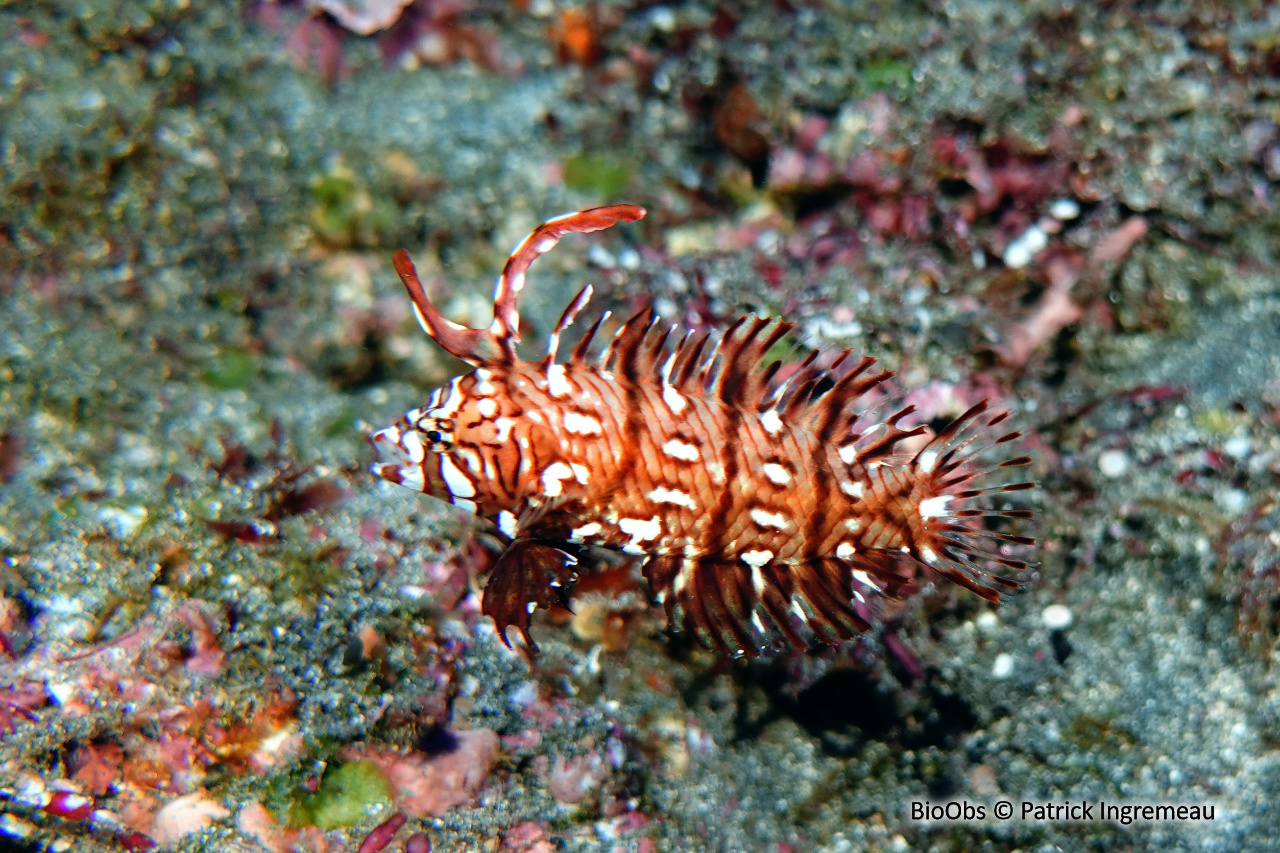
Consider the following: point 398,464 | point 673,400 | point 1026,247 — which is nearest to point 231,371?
point 398,464

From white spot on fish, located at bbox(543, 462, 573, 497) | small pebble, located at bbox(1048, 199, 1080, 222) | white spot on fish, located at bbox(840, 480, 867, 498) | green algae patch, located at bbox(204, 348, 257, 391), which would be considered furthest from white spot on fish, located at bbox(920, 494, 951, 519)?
green algae patch, located at bbox(204, 348, 257, 391)

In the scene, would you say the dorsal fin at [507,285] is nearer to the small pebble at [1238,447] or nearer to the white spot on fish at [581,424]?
the white spot on fish at [581,424]

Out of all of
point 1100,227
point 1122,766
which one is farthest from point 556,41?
point 1122,766

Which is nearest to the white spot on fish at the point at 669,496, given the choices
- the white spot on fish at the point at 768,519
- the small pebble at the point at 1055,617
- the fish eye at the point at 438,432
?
the white spot on fish at the point at 768,519

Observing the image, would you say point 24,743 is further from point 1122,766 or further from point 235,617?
point 1122,766

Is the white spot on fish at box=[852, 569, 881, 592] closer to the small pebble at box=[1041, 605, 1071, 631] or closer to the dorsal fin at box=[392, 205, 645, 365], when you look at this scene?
the small pebble at box=[1041, 605, 1071, 631]

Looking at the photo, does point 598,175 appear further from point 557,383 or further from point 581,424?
point 581,424
